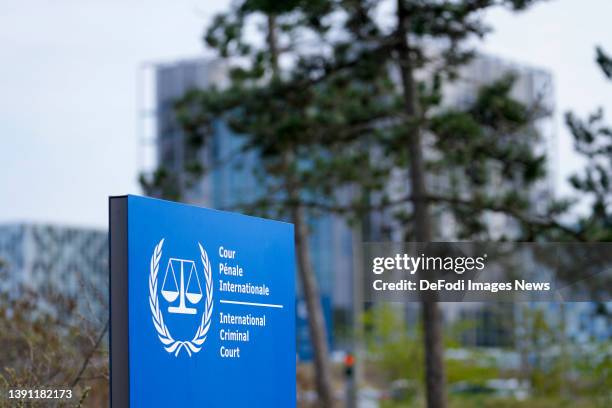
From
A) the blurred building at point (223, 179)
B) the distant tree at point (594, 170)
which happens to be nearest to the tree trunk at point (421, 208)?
the distant tree at point (594, 170)

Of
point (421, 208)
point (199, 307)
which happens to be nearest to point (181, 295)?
point (199, 307)

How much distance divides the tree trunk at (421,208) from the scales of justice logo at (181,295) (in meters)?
14.5

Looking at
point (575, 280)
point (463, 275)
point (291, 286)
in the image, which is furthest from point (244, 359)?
point (575, 280)

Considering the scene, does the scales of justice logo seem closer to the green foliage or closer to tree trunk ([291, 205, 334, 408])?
tree trunk ([291, 205, 334, 408])

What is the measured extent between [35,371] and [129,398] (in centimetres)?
568

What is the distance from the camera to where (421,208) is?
23.2 m

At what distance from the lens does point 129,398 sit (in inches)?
301

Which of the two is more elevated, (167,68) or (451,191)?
(167,68)

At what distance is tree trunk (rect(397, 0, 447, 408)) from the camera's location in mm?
23031

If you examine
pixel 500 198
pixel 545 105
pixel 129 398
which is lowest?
pixel 129 398

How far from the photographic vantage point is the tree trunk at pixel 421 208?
907 inches

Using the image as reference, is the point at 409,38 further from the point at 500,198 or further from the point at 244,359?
the point at 244,359

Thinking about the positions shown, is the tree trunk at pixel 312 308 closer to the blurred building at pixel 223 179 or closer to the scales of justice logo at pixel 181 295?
the scales of justice logo at pixel 181 295

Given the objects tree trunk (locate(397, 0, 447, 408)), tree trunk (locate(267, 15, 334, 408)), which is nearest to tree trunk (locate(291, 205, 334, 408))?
tree trunk (locate(267, 15, 334, 408))
